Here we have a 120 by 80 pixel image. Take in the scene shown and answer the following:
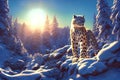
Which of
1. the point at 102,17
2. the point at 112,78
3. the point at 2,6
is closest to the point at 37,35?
the point at 2,6

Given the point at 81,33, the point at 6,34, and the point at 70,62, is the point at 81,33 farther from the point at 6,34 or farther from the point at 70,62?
the point at 6,34

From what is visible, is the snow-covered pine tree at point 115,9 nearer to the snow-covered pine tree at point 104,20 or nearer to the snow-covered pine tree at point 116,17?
the snow-covered pine tree at point 116,17

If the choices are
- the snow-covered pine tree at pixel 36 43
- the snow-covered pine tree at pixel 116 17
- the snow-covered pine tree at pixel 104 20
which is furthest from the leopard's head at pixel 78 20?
the snow-covered pine tree at pixel 36 43

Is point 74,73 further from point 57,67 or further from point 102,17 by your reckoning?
point 102,17

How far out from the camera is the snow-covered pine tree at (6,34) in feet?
198

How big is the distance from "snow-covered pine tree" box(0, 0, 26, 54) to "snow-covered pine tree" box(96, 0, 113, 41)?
18.2 m

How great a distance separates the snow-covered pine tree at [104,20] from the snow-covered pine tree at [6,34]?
59.6 feet

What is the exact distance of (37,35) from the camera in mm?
106062

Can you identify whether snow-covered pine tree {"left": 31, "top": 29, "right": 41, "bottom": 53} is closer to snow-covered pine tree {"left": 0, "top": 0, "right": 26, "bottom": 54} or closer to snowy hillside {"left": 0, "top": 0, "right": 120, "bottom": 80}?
snow-covered pine tree {"left": 0, "top": 0, "right": 26, "bottom": 54}

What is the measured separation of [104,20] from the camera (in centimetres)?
5809

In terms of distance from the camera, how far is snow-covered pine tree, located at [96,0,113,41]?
57938 millimetres

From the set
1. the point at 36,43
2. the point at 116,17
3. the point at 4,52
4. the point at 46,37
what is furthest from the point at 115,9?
the point at 46,37

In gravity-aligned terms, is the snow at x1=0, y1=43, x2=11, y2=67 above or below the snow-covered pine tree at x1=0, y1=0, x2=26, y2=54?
below

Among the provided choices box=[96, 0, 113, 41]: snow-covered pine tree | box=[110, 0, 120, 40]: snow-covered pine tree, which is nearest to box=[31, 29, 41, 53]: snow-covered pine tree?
box=[96, 0, 113, 41]: snow-covered pine tree
